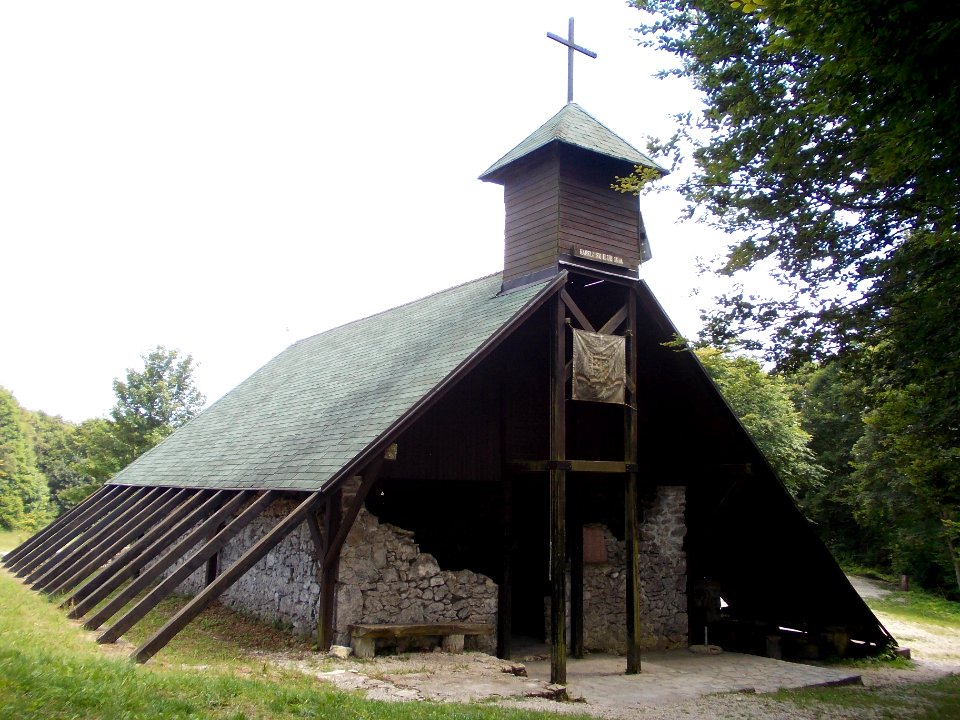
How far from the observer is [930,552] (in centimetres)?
2567

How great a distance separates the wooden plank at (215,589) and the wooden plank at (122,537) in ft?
13.0

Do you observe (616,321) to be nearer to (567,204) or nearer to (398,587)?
(567,204)

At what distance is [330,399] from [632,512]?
18.9 ft

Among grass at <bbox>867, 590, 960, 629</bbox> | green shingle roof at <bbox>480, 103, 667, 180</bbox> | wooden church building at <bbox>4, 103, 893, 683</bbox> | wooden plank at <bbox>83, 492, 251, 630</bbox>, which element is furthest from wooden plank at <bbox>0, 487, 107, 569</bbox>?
grass at <bbox>867, 590, 960, 629</bbox>

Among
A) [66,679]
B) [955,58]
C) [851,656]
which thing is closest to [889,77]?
[955,58]

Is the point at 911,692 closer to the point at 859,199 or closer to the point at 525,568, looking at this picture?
the point at 525,568

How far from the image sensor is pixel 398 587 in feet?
35.3

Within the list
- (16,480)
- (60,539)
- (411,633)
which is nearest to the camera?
(411,633)

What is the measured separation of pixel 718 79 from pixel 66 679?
871 cm

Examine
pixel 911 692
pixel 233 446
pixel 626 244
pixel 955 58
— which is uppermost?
pixel 626 244

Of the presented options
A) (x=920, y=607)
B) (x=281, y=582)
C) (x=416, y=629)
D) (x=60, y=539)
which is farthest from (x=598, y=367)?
(x=920, y=607)

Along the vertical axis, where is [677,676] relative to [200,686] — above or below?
below

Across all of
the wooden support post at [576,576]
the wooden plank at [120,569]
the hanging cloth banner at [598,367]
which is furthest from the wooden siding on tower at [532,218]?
the wooden plank at [120,569]

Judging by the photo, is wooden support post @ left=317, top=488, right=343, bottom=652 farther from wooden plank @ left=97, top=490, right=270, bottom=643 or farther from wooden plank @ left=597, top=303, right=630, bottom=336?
wooden plank @ left=597, top=303, right=630, bottom=336
